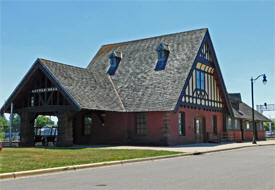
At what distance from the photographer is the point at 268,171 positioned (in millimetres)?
10195

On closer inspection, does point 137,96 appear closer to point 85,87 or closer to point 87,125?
point 85,87

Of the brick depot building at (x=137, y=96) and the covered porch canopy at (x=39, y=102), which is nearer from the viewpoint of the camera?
the covered porch canopy at (x=39, y=102)

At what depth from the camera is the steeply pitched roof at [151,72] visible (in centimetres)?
2395

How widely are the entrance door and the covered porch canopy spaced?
11.2m

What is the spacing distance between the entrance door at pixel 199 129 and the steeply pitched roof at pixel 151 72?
5.26 m

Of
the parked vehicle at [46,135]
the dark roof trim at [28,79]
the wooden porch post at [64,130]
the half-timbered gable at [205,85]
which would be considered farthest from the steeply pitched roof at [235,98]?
the dark roof trim at [28,79]

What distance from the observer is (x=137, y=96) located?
2520cm

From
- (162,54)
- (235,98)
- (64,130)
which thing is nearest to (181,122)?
(162,54)

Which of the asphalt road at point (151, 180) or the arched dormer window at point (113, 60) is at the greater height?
the arched dormer window at point (113, 60)

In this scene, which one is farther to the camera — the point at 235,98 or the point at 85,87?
the point at 235,98

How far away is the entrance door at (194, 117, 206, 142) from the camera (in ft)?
91.2

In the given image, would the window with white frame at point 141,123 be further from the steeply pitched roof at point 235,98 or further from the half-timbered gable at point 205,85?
the steeply pitched roof at point 235,98

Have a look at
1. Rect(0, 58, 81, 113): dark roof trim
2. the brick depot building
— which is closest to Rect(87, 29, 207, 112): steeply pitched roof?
the brick depot building

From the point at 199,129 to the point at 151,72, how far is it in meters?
6.82
